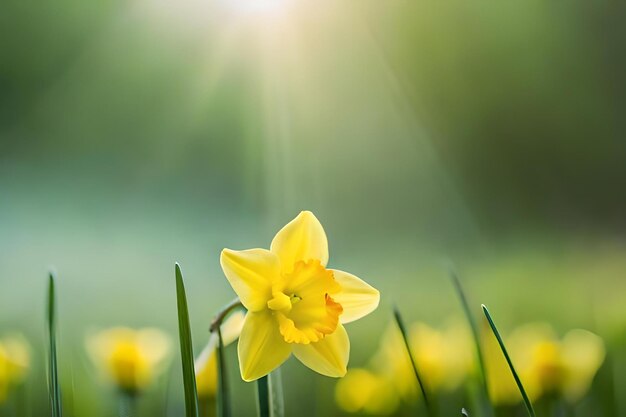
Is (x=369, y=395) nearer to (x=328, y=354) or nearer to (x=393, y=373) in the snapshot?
(x=393, y=373)

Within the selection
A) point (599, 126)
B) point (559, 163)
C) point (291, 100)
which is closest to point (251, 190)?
point (291, 100)

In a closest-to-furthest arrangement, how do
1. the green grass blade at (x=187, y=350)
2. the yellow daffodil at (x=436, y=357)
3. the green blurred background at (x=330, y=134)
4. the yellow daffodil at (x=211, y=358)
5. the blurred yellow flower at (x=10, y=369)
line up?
1. the green grass blade at (x=187, y=350)
2. the yellow daffodil at (x=211, y=358)
3. the blurred yellow flower at (x=10, y=369)
4. the yellow daffodil at (x=436, y=357)
5. the green blurred background at (x=330, y=134)

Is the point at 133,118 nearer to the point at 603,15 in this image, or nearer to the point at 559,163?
the point at 559,163

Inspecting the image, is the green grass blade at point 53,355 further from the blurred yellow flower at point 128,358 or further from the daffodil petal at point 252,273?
the blurred yellow flower at point 128,358

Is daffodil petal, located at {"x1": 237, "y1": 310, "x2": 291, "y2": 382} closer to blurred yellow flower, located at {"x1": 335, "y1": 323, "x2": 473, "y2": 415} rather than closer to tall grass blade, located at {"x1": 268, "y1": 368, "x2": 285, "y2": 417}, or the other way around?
tall grass blade, located at {"x1": 268, "y1": 368, "x2": 285, "y2": 417}

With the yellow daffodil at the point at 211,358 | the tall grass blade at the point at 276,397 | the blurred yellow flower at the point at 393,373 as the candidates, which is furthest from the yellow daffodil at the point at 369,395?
the tall grass blade at the point at 276,397

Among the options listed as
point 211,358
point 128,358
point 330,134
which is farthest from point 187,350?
point 330,134

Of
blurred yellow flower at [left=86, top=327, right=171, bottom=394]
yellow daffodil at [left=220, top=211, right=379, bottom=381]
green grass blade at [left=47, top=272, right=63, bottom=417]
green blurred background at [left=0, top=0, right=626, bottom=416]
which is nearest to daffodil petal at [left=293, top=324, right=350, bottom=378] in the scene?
yellow daffodil at [left=220, top=211, right=379, bottom=381]
